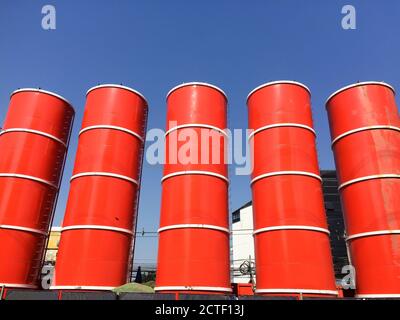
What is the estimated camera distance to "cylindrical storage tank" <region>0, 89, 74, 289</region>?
49.4 ft

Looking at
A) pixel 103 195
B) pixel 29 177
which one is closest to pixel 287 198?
pixel 103 195

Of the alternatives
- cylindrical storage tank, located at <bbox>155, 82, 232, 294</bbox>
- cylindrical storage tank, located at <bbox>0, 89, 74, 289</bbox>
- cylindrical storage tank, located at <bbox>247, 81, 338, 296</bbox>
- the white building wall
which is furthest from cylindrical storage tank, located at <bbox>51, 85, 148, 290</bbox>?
the white building wall

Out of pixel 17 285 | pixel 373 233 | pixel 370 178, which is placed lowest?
pixel 17 285

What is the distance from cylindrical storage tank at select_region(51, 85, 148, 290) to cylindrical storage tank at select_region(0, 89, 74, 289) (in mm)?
1328

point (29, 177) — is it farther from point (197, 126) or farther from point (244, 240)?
point (244, 240)

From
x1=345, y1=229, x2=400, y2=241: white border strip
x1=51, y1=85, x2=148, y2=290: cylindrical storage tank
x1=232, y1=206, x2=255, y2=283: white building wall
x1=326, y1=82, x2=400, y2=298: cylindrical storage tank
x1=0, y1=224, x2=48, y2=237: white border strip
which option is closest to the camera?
x1=326, y1=82, x2=400, y2=298: cylindrical storage tank

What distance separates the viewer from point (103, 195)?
15.9 m

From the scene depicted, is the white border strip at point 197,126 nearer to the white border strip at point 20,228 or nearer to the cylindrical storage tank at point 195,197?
the cylindrical storage tank at point 195,197

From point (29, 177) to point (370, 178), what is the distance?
15.8 meters

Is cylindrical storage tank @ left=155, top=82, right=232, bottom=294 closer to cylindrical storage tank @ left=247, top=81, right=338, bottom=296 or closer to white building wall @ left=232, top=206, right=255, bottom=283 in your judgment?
cylindrical storage tank @ left=247, top=81, right=338, bottom=296

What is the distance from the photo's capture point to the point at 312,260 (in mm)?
13773

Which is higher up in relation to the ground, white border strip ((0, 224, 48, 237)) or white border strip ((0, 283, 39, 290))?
white border strip ((0, 224, 48, 237))

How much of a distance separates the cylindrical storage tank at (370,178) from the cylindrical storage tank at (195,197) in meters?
5.63
